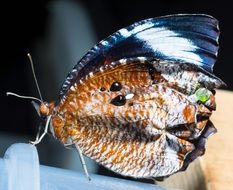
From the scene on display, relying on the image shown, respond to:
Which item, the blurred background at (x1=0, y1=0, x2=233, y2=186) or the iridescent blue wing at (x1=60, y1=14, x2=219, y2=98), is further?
the blurred background at (x1=0, y1=0, x2=233, y2=186)

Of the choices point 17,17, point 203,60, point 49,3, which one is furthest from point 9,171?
point 17,17

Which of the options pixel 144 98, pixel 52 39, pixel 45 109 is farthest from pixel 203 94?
pixel 52 39

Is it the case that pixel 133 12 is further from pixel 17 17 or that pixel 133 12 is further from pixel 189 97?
pixel 189 97

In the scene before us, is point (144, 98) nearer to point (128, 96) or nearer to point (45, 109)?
point (128, 96)

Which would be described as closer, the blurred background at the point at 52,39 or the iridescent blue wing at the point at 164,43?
the iridescent blue wing at the point at 164,43

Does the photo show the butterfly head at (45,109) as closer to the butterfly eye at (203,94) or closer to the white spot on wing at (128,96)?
the white spot on wing at (128,96)

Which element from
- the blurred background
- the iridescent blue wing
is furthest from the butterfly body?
the blurred background

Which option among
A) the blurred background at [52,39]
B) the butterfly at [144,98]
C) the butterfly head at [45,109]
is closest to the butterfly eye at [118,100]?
the butterfly at [144,98]

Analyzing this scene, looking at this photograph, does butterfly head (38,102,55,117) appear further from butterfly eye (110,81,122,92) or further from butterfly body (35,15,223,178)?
butterfly eye (110,81,122,92)
